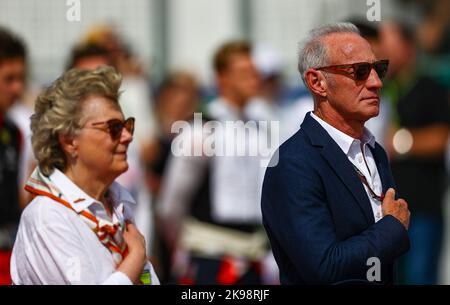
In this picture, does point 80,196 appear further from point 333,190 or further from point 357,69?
point 357,69

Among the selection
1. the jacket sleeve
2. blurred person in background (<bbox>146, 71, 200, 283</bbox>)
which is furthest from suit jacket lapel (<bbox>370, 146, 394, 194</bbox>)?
blurred person in background (<bbox>146, 71, 200, 283</bbox>)

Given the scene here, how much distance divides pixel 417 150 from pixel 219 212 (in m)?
2.51

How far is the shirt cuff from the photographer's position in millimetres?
4402

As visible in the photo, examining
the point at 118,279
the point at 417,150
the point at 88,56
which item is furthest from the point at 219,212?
the point at 118,279

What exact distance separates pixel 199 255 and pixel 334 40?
3397 millimetres

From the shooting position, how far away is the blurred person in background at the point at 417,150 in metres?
9.42

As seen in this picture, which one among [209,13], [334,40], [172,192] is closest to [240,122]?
[172,192]

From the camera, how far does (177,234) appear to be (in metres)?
8.13

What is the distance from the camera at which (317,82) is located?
4203 mm

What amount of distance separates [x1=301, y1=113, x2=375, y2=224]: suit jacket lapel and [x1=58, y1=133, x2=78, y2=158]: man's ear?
97 cm

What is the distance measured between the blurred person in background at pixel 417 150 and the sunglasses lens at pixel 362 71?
5.14 metres

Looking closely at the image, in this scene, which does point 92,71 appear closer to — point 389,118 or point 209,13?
point 389,118

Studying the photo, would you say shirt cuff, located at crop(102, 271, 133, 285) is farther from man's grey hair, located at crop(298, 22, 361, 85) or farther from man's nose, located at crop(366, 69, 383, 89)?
man's nose, located at crop(366, 69, 383, 89)

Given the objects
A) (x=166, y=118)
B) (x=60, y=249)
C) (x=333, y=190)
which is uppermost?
(x=333, y=190)
